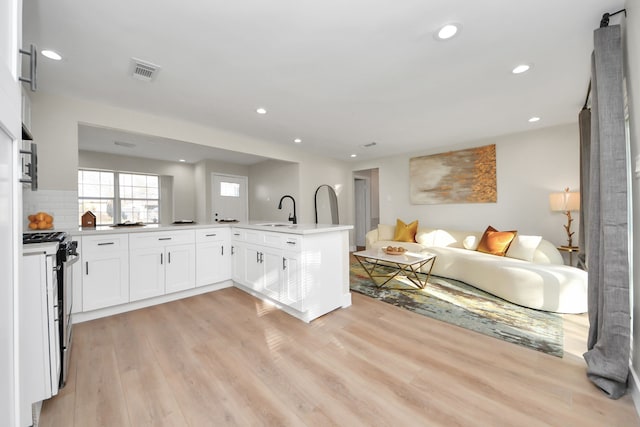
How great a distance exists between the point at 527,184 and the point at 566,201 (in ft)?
2.39

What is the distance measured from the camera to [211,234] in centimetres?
341

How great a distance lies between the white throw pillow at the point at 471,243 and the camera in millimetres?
4137

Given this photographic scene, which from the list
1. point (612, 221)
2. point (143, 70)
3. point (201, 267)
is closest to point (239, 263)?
point (201, 267)

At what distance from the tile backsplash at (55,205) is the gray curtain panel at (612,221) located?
457 centimetres

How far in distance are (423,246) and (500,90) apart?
2.65 m

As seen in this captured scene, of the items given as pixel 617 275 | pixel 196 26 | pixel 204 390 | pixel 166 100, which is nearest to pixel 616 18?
pixel 617 275

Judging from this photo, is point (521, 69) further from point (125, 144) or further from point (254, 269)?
point (125, 144)

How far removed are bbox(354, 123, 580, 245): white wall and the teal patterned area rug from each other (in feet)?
4.93

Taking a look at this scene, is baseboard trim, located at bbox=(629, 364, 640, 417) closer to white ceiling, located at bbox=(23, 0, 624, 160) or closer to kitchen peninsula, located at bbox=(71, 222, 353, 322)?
kitchen peninsula, located at bbox=(71, 222, 353, 322)

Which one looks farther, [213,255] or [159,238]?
[213,255]

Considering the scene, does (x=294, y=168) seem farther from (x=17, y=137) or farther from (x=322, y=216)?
(x=17, y=137)

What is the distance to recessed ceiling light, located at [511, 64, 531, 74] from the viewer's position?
2178mm

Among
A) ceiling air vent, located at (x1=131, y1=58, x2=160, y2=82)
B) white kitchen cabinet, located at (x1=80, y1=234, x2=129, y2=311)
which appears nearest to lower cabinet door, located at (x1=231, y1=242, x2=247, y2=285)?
white kitchen cabinet, located at (x1=80, y1=234, x2=129, y2=311)

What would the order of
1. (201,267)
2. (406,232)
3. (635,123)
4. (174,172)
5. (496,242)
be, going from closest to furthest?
1. (635,123)
2. (201,267)
3. (496,242)
4. (406,232)
5. (174,172)
